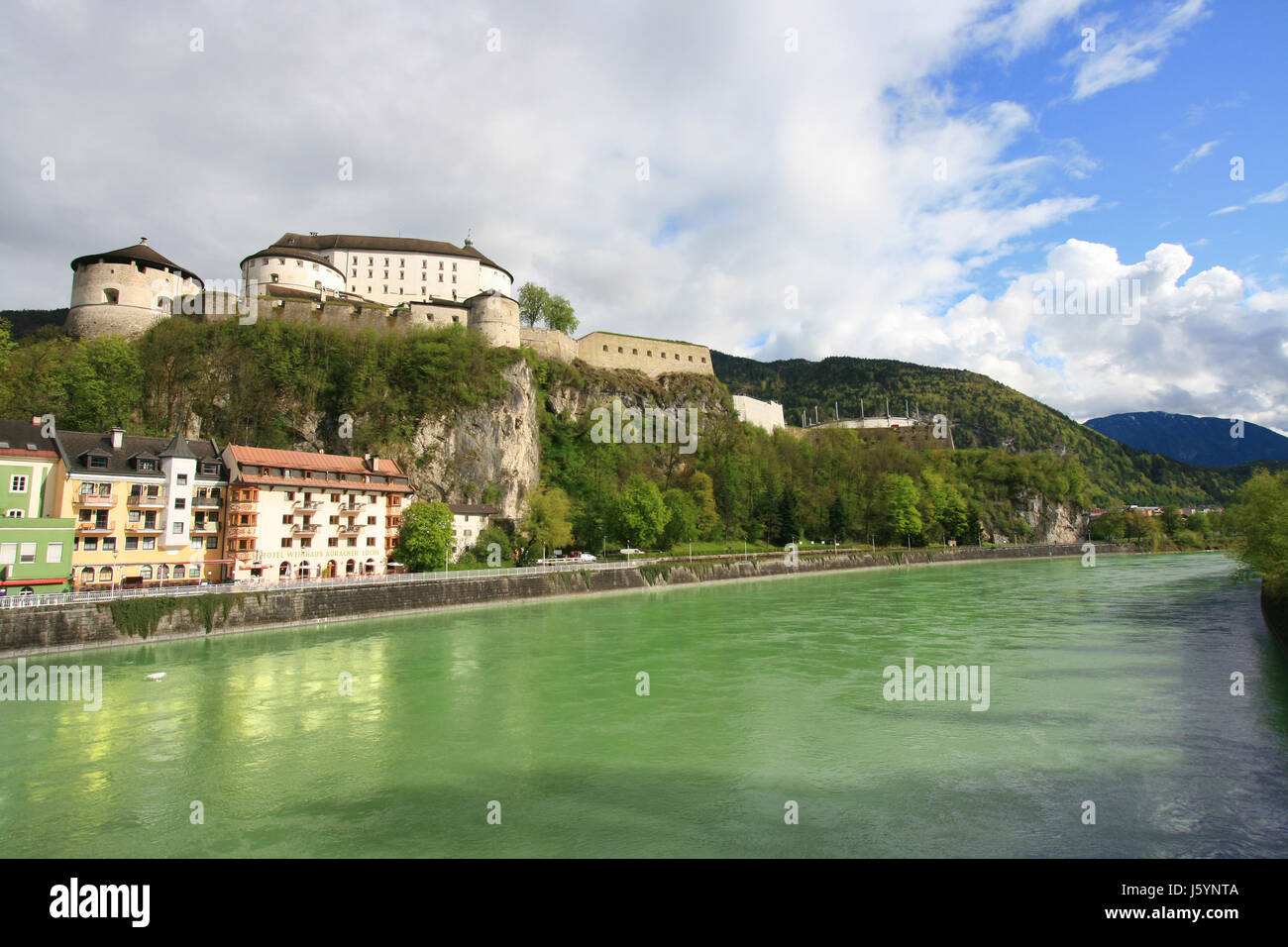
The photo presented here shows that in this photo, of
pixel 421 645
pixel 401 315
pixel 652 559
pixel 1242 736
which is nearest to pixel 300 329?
pixel 401 315

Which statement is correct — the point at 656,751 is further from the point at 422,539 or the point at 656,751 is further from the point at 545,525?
the point at 545,525

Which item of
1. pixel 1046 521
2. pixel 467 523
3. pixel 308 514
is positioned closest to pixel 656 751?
pixel 308 514

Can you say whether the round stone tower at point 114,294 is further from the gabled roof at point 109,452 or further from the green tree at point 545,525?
the green tree at point 545,525

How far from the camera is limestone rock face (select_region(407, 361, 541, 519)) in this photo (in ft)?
147

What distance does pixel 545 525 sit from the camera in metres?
45.4

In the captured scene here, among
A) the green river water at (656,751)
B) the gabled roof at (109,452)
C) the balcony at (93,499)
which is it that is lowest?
the green river water at (656,751)

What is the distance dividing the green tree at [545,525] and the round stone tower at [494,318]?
1524cm

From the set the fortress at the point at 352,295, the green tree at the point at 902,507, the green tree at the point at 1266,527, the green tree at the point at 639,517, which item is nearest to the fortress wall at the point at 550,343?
the fortress at the point at 352,295

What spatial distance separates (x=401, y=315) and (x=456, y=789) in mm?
49025

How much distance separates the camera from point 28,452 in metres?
26.0

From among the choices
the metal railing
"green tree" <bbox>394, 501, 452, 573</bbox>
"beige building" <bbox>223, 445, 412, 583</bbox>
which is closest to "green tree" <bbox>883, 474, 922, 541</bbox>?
the metal railing

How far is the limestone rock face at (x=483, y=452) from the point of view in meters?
44.9

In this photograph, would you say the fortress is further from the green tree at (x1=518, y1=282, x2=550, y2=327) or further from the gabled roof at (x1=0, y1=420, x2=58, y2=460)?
the gabled roof at (x1=0, y1=420, x2=58, y2=460)
